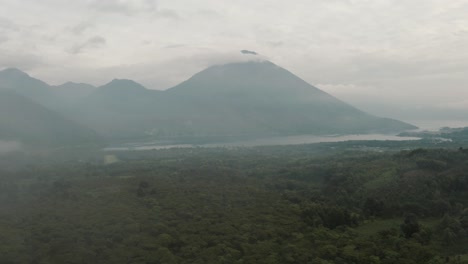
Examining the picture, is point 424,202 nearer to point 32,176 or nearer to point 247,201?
point 247,201

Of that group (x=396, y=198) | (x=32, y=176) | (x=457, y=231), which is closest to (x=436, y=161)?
(x=396, y=198)

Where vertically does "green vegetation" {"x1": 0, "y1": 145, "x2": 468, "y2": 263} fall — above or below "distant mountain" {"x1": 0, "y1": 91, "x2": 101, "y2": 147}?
below

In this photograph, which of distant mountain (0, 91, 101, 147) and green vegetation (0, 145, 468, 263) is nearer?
green vegetation (0, 145, 468, 263)

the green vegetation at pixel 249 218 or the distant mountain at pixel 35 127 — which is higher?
the distant mountain at pixel 35 127

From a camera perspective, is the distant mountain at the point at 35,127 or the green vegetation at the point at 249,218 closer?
the green vegetation at the point at 249,218
